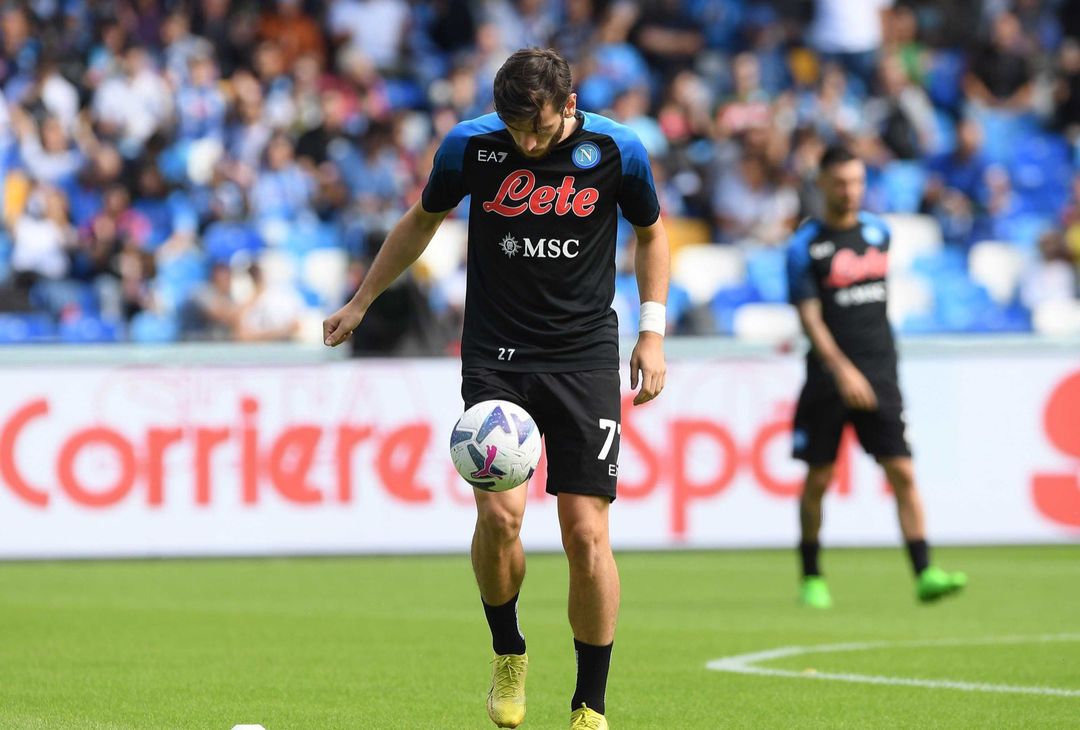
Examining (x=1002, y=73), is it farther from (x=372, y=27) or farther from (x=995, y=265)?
(x=372, y=27)

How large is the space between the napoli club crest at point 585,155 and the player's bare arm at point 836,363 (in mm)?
4945

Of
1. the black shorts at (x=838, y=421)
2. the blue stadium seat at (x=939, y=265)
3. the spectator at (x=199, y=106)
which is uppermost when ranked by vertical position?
the spectator at (x=199, y=106)

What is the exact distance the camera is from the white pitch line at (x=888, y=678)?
759cm

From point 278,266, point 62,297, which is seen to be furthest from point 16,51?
point 278,266

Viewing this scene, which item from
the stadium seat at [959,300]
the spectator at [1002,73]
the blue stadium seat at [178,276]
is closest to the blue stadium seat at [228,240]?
the blue stadium seat at [178,276]

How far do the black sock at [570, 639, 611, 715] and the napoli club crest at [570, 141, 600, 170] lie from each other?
159 centimetres

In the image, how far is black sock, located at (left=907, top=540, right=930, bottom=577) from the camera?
10945 mm

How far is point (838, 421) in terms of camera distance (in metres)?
11.5

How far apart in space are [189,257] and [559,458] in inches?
481

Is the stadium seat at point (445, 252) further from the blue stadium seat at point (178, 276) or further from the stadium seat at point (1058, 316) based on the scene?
the stadium seat at point (1058, 316)

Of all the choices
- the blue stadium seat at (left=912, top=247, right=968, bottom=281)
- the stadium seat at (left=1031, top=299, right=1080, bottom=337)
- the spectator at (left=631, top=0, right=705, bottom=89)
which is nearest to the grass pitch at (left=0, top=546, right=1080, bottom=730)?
the stadium seat at (left=1031, top=299, right=1080, bottom=337)

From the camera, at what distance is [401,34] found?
2214 cm

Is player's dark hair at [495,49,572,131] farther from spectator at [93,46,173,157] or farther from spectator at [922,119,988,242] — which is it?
spectator at [922,119,988,242]

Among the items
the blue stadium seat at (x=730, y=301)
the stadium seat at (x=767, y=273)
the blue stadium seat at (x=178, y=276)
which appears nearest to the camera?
the blue stadium seat at (x=178, y=276)
